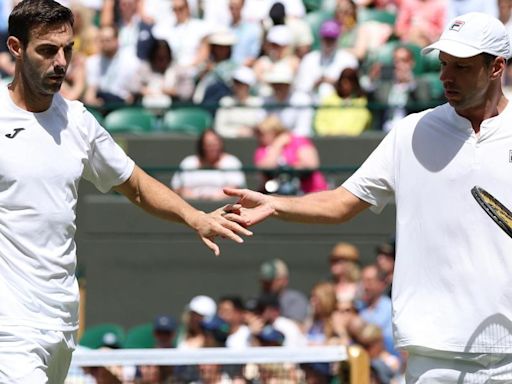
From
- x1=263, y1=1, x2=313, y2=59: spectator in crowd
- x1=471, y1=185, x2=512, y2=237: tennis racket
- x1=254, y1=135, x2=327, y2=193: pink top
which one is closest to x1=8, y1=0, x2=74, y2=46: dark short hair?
x1=471, y1=185, x2=512, y2=237: tennis racket

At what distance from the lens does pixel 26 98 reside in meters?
5.83

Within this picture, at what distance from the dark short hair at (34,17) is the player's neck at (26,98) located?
20 centimetres

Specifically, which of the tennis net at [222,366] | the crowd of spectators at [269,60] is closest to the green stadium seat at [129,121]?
the crowd of spectators at [269,60]

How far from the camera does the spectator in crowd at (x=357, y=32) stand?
14.6 meters

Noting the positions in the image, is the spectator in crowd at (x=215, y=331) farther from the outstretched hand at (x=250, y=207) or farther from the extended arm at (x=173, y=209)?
the outstretched hand at (x=250, y=207)

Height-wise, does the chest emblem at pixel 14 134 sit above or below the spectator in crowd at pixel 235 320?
above

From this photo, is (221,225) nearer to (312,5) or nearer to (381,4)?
(381,4)

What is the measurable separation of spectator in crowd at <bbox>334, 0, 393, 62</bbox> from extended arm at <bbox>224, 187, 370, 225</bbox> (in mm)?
8532

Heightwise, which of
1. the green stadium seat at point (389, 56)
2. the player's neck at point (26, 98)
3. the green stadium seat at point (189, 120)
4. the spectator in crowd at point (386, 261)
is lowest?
the spectator in crowd at point (386, 261)

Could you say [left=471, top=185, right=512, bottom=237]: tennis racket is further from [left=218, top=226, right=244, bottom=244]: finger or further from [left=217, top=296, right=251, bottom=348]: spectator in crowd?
[left=217, top=296, right=251, bottom=348]: spectator in crowd

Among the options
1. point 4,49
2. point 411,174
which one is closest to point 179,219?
point 411,174

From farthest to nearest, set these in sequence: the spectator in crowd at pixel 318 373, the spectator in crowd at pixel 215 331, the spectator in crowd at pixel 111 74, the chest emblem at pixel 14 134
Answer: the spectator in crowd at pixel 111 74 < the spectator in crowd at pixel 215 331 < the spectator in crowd at pixel 318 373 < the chest emblem at pixel 14 134

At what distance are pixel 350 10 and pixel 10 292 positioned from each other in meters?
10.0

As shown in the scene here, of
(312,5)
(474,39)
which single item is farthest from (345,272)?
(474,39)
